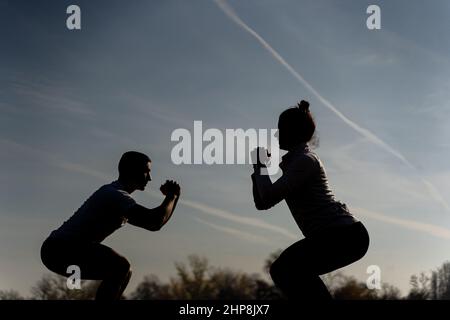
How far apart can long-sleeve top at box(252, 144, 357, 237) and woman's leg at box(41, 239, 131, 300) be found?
1.55 metres

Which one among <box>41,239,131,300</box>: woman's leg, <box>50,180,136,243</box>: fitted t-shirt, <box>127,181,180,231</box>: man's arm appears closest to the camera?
<box>41,239,131,300</box>: woman's leg

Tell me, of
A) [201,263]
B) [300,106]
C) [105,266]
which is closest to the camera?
[300,106]

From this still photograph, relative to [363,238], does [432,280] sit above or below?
above

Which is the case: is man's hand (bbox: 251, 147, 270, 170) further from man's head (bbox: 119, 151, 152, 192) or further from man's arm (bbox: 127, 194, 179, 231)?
man's head (bbox: 119, 151, 152, 192)

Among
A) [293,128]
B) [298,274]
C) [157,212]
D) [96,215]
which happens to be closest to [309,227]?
[298,274]

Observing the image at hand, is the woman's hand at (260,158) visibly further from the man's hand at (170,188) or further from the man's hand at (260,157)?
the man's hand at (170,188)

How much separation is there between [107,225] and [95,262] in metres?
0.48

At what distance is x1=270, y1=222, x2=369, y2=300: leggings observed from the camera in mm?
4879

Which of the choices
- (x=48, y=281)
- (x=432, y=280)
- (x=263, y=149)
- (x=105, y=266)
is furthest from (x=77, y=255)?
(x=432, y=280)

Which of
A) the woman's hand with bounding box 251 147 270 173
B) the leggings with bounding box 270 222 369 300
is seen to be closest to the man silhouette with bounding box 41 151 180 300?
the woman's hand with bounding box 251 147 270 173

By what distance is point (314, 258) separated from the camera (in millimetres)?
4898
